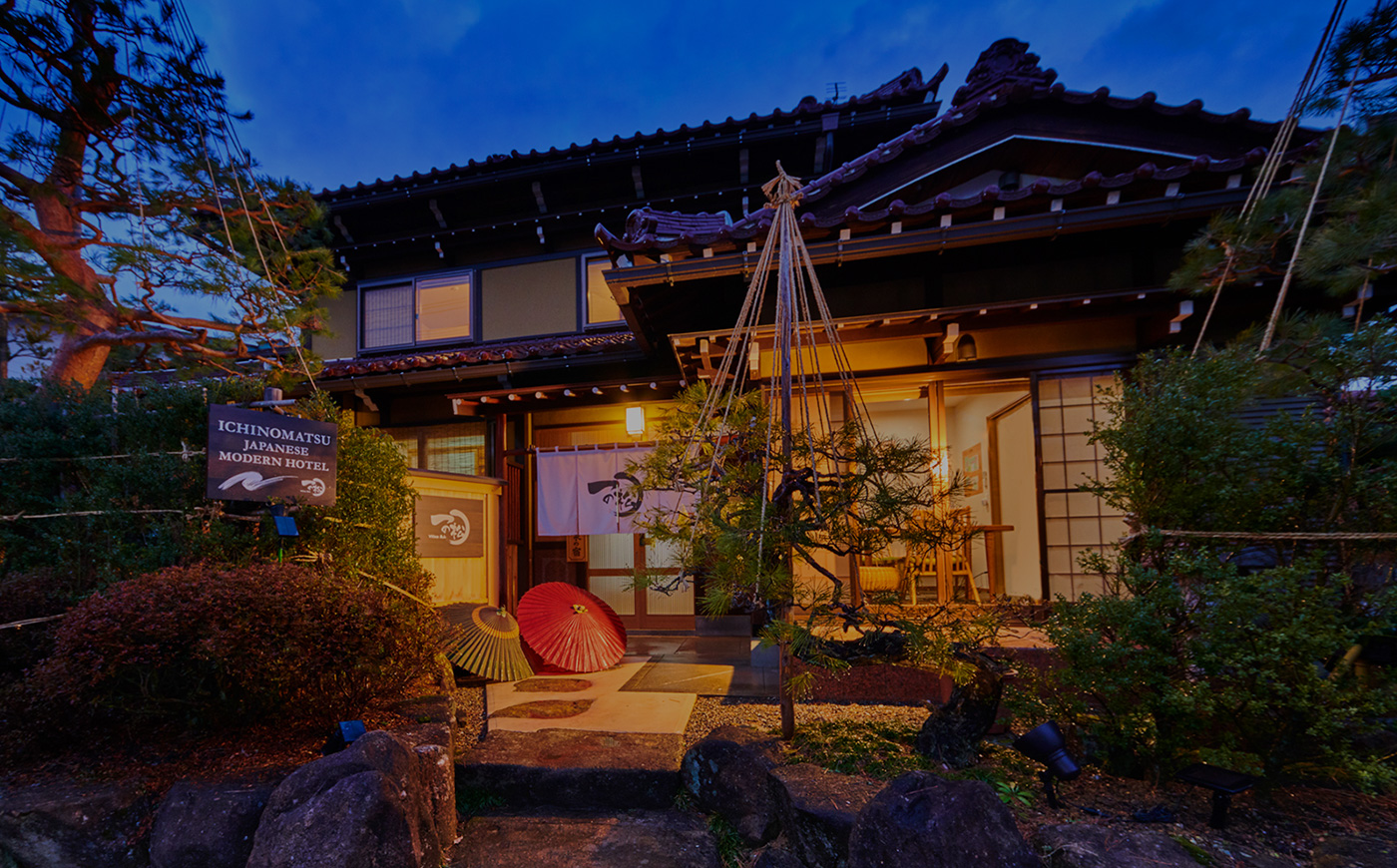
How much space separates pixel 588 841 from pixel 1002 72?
804 cm

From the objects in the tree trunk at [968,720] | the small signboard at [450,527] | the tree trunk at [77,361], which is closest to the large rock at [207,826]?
the small signboard at [450,527]

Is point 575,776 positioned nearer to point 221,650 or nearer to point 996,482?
point 221,650

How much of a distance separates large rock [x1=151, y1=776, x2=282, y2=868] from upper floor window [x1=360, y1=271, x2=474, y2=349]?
25.6 feet

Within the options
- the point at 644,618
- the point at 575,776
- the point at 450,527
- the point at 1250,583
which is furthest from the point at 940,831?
the point at 644,618

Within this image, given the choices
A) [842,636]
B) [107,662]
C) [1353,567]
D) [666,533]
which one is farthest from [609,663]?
[1353,567]

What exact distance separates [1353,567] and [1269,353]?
3.57ft

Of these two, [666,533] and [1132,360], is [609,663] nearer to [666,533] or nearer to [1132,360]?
[666,533]

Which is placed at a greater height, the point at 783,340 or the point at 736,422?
the point at 783,340

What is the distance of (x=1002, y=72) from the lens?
6480 mm

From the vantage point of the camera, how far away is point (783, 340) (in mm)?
3695

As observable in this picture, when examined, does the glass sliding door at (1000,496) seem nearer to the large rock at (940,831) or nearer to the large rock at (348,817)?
the large rock at (940,831)

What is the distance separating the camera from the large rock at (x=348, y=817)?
2863 mm

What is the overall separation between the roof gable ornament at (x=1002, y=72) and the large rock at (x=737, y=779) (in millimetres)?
6610

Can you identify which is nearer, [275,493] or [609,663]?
[275,493]
